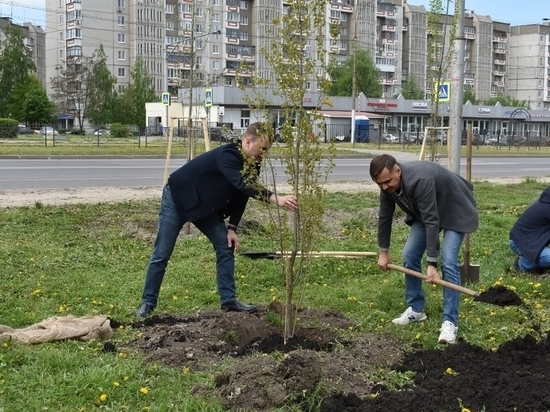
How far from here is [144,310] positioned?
616cm

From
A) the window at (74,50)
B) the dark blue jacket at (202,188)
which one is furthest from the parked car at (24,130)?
the window at (74,50)

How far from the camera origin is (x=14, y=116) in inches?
2596

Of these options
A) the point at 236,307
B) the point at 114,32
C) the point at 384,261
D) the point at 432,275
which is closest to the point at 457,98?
the point at 384,261

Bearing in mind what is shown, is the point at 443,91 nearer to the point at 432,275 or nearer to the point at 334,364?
the point at 432,275

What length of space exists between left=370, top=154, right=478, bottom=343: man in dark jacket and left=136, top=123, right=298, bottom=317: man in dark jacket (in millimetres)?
1089

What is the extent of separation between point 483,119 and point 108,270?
266ft

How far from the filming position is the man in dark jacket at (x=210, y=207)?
19.2 ft

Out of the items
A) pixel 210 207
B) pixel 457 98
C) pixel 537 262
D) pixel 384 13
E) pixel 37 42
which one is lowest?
pixel 537 262

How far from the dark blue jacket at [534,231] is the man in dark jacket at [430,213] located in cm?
237

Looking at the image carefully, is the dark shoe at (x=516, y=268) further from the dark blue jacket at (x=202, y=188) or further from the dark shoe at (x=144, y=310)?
the dark shoe at (x=144, y=310)

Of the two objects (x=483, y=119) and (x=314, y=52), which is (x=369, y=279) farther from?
(x=483, y=119)

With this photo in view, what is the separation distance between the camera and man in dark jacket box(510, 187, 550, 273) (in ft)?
26.2

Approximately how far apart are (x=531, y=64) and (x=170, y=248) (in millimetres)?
130311

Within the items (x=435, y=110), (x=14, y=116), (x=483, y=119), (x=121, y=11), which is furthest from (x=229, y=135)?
(x=121, y=11)
